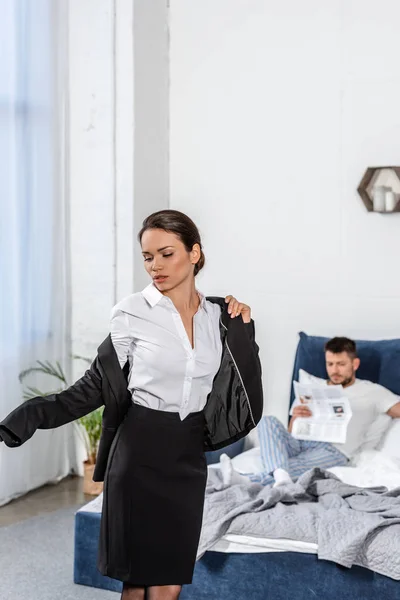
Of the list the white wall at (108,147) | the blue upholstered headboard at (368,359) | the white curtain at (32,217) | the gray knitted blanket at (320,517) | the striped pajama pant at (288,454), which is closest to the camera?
the gray knitted blanket at (320,517)

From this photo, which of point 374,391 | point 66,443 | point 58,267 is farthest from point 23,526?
point 374,391

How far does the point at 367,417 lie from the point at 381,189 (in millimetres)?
1174

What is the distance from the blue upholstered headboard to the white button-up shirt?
190 cm

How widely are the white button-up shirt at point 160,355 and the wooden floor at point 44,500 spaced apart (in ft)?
6.53

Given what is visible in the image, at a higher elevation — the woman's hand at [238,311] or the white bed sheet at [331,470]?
the woman's hand at [238,311]

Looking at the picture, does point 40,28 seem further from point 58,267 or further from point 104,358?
point 104,358

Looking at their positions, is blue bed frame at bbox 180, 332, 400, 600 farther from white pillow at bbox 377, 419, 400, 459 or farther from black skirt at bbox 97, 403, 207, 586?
white pillow at bbox 377, 419, 400, 459

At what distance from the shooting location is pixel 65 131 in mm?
4547

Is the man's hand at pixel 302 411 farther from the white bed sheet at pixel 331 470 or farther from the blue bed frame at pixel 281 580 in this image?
the blue bed frame at pixel 281 580

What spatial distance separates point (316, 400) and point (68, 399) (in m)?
1.75

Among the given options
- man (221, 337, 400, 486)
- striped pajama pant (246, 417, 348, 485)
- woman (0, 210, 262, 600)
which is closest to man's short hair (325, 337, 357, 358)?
man (221, 337, 400, 486)

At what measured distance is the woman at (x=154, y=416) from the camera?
7.18 ft

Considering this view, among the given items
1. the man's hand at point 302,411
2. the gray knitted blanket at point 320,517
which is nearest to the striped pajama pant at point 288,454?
the man's hand at point 302,411

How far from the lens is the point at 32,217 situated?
432 centimetres
